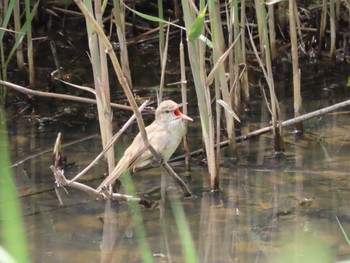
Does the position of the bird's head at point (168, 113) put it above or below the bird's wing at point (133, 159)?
above

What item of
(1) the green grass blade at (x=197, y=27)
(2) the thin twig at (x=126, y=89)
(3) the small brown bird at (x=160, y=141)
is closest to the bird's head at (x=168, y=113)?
(3) the small brown bird at (x=160, y=141)

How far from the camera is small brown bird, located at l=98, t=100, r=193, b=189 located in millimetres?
4195

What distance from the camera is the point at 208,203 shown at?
14.1ft

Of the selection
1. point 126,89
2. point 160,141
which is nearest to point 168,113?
point 160,141

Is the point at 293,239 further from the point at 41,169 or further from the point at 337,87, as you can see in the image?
the point at 337,87

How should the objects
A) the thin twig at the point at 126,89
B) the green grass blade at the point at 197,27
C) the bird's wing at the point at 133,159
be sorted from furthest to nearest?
the bird's wing at the point at 133,159, the green grass blade at the point at 197,27, the thin twig at the point at 126,89

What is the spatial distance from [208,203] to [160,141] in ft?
1.36

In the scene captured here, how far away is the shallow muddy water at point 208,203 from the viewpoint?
3.72m

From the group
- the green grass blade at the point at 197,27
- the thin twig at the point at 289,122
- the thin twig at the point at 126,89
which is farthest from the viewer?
the thin twig at the point at 289,122

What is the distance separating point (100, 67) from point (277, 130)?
1.28 metres

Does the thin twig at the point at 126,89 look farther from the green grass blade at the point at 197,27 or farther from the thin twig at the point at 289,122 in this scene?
the thin twig at the point at 289,122

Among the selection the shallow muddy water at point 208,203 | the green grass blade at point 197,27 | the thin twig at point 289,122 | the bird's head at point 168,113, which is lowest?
the shallow muddy water at point 208,203

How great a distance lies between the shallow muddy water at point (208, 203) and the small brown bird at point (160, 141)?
0.73 feet

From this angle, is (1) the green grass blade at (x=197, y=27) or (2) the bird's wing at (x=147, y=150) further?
(2) the bird's wing at (x=147, y=150)
